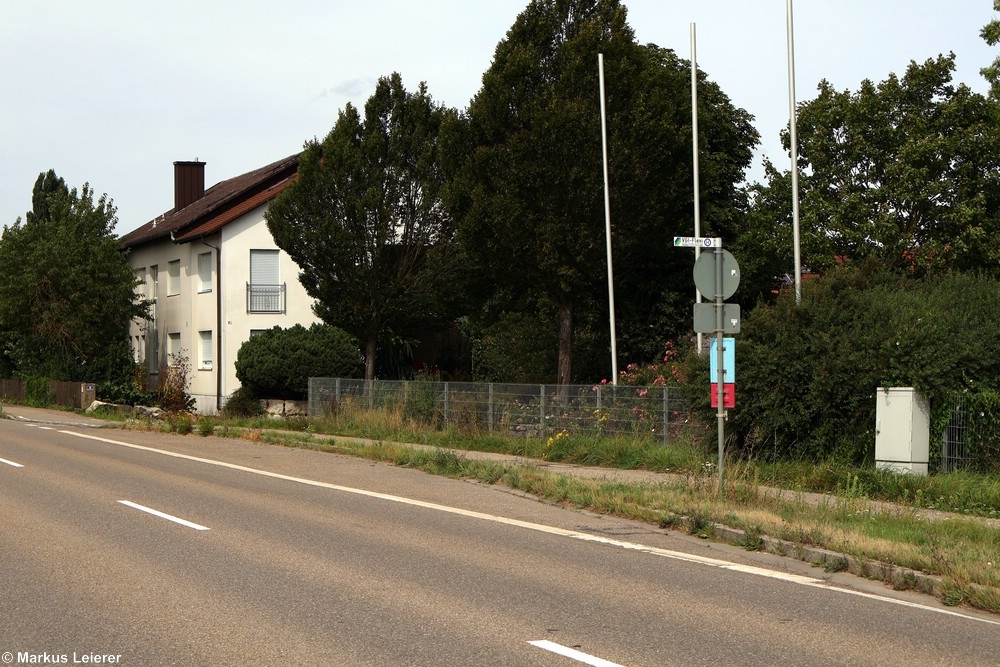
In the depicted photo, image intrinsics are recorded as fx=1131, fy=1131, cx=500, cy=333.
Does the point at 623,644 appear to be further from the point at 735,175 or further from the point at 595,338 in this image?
the point at 735,175

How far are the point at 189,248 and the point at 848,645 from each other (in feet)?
130

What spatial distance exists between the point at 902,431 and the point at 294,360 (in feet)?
70.0

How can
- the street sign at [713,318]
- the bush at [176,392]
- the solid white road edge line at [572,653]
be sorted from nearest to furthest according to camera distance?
the solid white road edge line at [572,653], the street sign at [713,318], the bush at [176,392]

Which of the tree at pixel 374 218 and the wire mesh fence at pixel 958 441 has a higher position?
the tree at pixel 374 218

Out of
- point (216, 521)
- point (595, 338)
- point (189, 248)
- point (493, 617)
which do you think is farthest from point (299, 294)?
point (493, 617)

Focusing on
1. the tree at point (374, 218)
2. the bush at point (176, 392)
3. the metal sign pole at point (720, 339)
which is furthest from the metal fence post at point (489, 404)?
the bush at point (176, 392)

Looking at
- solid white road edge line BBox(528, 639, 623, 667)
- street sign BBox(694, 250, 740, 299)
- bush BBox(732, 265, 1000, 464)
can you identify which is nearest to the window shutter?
bush BBox(732, 265, 1000, 464)

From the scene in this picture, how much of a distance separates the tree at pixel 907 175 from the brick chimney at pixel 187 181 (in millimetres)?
33336

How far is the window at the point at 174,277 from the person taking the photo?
4447cm

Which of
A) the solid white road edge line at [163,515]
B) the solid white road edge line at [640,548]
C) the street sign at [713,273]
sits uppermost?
the street sign at [713,273]

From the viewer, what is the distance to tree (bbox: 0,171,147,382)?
40969mm

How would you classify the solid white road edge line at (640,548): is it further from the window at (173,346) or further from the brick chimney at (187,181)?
the brick chimney at (187,181)

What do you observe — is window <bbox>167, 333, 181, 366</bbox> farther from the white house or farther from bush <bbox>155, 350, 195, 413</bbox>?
bush <bbox>155, 350, 195, 413</bbox>

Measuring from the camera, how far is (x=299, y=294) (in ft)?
136
